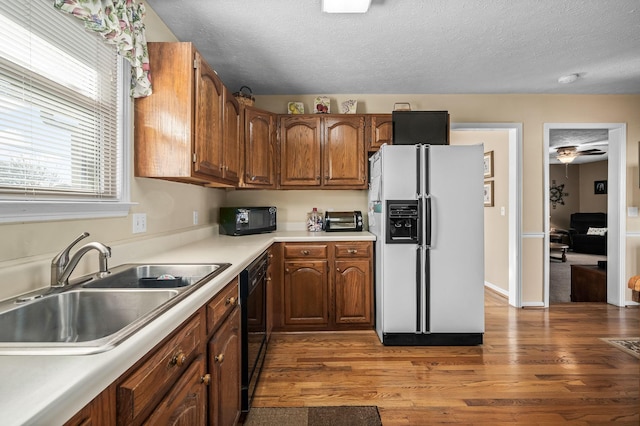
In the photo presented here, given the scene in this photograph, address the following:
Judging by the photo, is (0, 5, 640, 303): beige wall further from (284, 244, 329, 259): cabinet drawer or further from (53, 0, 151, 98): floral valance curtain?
(53, 0, 151, 98): floral valance curtain

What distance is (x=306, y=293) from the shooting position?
3.09 m

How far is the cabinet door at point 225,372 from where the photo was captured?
1.29m

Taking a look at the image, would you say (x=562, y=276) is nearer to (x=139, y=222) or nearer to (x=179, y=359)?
(x=139, y=222)

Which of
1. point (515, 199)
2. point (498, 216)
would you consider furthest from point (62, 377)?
point (498, 216)

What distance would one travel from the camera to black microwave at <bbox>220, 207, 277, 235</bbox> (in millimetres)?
3115

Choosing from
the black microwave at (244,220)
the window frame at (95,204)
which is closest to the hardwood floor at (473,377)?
the black microwave at (244,220)

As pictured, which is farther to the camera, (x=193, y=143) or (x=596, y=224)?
(x=596, y=224)

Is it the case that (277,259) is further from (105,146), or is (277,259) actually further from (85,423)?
(85,423)

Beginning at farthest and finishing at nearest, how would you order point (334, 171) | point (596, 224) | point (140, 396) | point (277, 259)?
point (596, 224), point (334, 171), point (277, 259), point (140, 396)

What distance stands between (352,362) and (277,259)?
3.51ft

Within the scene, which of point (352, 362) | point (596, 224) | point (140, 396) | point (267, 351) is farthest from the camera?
point (596, 224)

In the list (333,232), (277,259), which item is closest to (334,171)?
(333,232)

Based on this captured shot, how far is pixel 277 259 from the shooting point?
3.05m

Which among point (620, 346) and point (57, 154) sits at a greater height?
point (57, 154)
